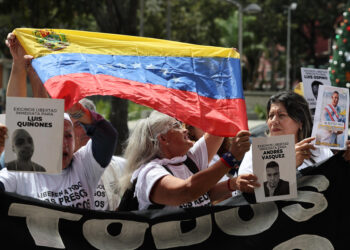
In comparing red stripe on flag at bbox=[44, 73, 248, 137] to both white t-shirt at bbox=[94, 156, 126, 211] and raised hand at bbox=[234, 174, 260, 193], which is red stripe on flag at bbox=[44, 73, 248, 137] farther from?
white t-shirt at bbox=[94, 156, 126, 211]

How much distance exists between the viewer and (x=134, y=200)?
319cm

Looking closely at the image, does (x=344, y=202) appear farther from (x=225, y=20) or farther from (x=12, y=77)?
(x=225, y=20)

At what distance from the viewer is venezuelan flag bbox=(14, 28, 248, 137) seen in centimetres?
293

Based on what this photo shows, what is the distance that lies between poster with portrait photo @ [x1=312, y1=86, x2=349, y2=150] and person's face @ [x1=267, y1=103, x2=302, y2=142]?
2.08ft

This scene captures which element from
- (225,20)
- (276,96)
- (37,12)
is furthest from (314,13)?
(276,96)

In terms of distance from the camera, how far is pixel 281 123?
3.96 meters

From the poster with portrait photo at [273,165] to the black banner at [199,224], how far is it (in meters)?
0.26

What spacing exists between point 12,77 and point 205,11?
37139 millimetres

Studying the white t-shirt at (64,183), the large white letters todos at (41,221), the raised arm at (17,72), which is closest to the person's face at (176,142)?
the white t-shirt at (64,183)

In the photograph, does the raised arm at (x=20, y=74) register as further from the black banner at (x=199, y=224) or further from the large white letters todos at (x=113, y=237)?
the large white letters todos at (x=113, y=237)

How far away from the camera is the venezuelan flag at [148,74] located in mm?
2928

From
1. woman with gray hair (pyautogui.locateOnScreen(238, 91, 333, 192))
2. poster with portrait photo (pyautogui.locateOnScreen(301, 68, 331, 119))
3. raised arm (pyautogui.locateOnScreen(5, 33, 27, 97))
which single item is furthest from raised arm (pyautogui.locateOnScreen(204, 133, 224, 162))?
raised arm (pyautogui.locateOnScreen(5, 33, 27, 97))

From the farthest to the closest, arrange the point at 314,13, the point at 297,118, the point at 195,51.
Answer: the point at 314,13 → the point at 297,118 → the point at 195,51

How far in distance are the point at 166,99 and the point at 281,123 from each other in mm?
1257
